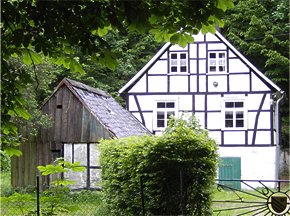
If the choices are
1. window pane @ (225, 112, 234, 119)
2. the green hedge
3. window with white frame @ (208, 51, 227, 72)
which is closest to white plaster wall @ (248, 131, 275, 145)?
window pane @ (225, 112, 234, 119)

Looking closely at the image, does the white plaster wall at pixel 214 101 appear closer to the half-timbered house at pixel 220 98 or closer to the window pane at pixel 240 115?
the half-timbered house at pixel 220 98

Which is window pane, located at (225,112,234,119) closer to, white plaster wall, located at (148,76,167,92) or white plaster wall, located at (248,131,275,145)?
white plaster wall, located at (248,131,275,145)

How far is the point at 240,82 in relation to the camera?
22.1 m

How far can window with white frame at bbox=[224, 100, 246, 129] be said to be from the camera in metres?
22.2

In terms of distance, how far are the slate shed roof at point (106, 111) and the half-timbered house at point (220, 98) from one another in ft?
6.46

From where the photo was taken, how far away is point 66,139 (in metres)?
18.8

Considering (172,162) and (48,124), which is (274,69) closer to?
(48,124)

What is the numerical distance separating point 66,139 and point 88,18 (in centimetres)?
1579

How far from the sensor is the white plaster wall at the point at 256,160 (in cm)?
2186

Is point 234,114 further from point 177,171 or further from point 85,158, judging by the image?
point 177,171

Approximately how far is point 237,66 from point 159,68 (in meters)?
3.30

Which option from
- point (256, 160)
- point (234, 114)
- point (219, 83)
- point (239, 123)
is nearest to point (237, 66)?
point (219, 83)

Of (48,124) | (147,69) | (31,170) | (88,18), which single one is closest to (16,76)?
(88,18)

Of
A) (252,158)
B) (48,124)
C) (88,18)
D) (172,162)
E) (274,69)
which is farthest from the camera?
(274,69)
